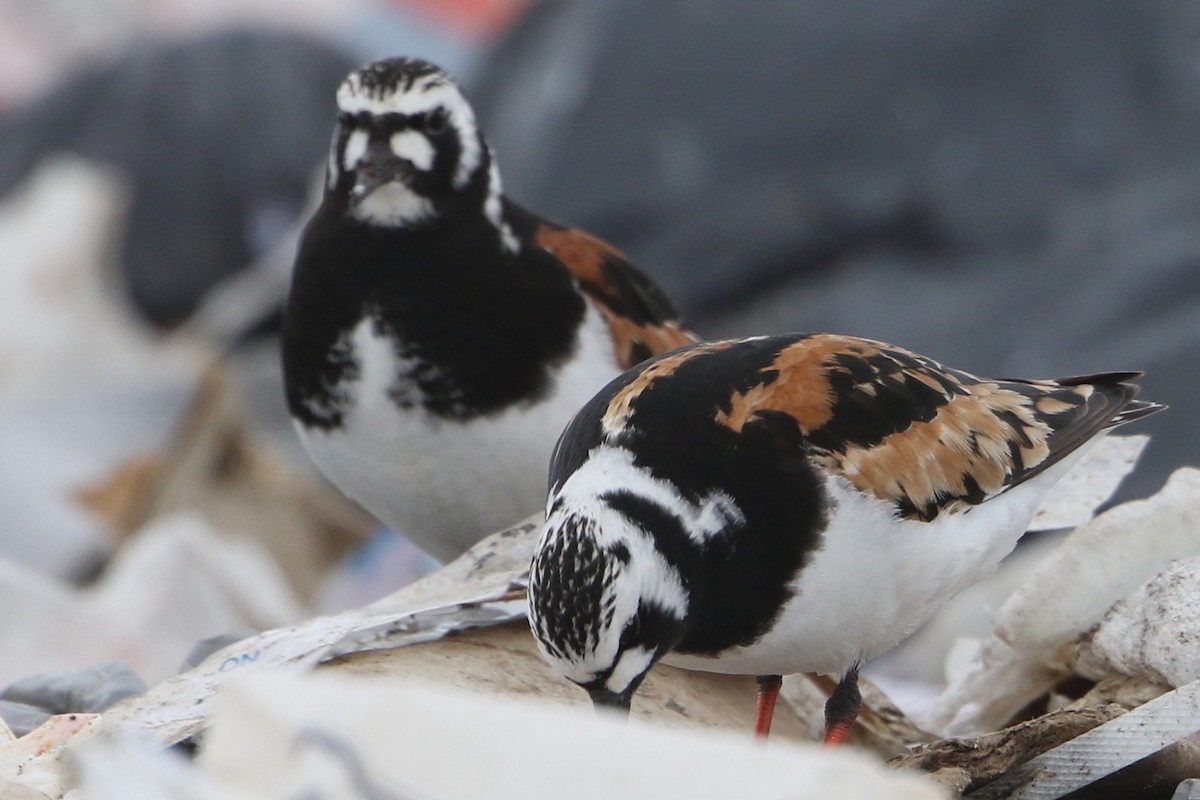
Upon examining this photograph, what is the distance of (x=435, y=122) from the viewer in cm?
296

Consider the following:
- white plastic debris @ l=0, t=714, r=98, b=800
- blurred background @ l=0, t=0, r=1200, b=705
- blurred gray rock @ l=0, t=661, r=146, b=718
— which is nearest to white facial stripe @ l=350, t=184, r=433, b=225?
blurred gray rock @ l=0, t=661, r=146, b=718

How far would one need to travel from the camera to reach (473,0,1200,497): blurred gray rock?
481 centimetres

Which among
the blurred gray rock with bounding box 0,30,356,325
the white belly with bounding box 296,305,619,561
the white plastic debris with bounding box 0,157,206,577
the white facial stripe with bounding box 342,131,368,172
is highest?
the white facial stripe with bounding box 342,131,368,172

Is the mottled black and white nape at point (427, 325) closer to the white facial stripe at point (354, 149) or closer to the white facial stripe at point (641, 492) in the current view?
the white facial stripe at point (354, 149)

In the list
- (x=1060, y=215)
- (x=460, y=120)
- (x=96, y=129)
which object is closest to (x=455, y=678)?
(x=460, y=120)

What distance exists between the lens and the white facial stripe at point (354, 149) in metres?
2.92

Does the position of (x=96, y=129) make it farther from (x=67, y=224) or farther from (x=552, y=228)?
(x=552, y=228)

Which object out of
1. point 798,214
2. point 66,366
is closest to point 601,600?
point 798,214

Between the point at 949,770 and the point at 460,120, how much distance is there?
4.41ft

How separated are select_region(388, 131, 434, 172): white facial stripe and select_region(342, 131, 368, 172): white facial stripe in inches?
1.7

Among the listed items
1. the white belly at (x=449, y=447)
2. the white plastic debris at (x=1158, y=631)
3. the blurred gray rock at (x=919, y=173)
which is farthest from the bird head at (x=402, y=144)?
the blurred gray rock at (x=919, y=173)

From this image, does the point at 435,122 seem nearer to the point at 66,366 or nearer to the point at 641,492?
the point at 641,492

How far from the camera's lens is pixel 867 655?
7.94 feet

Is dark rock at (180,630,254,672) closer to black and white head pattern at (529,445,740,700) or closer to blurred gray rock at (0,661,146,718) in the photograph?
blurred gray rock at (0,661,146,718)
